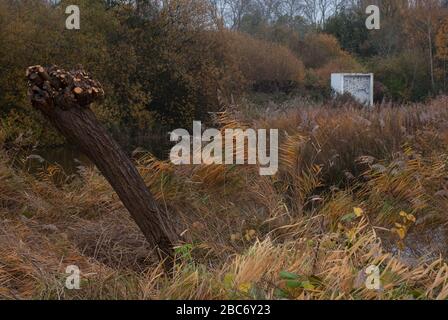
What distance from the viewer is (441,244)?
16.2 feet

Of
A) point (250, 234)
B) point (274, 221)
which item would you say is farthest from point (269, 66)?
point (250, 234)

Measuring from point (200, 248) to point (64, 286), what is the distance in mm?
1356

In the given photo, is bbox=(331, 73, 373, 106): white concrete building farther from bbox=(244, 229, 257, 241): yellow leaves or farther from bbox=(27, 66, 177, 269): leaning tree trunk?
bbox=(27, 66, 177, 269): leaning tree trunk

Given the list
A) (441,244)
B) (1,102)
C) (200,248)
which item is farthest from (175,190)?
(1,102)

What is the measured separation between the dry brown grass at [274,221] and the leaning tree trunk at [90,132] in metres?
0.35

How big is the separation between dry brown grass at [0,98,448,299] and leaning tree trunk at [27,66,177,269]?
0.35 metres

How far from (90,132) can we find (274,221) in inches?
73.7

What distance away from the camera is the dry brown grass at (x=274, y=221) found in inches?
142

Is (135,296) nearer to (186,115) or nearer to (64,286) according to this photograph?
(64,286)

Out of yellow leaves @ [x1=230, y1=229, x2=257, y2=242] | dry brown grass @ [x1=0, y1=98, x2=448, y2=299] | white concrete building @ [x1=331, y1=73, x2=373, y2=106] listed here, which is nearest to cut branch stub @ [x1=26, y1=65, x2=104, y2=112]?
dry brown grass @ [x1=0, y1=98, x2=448, y2=299]

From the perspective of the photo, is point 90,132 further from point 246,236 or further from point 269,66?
point 269,66

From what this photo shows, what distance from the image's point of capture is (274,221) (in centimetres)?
541

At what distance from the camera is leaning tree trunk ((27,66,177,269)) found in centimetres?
421

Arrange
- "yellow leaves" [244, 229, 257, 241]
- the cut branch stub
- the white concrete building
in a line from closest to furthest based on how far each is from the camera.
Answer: the cut branch stub, "yellow leaves" [244, 229, 257, 241], the white concrete building
